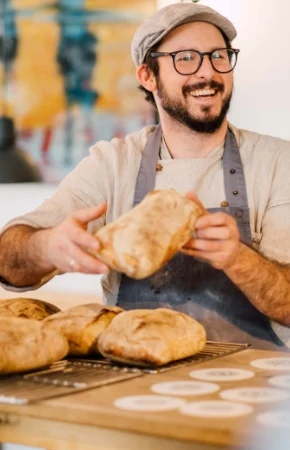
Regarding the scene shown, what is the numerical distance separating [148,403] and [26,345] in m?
0.34

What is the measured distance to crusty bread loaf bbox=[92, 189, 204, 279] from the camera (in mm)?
1525

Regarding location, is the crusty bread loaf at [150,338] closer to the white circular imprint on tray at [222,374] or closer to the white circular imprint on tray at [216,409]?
the white circular imprint on tray at [222,374]

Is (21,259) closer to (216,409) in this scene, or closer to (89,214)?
(89,214)

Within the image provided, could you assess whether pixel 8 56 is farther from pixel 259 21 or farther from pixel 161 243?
pixel 161 243

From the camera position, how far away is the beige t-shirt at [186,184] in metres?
2.17

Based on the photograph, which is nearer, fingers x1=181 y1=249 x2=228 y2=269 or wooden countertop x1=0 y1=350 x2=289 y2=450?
wooden countertop x1=0 y1=350 x2=289 y2=450

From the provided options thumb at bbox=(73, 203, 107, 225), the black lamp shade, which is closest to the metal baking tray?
thumb at bbox=(73, 203, 107, 225)

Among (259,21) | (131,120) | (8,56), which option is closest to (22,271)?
(131,120)

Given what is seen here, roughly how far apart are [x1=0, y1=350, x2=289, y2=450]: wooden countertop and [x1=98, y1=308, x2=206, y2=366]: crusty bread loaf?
159 millimetres

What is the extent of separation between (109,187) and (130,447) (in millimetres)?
1223

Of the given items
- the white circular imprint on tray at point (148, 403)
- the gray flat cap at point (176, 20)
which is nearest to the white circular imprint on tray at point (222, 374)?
the white circular imprint on tray at point (148, 403)

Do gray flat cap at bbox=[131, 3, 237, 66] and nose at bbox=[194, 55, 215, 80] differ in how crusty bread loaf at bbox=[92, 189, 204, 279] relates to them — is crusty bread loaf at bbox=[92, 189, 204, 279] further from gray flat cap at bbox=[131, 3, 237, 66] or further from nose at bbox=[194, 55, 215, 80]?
gray flat cap at bbox=[131, 3, 237, 66]

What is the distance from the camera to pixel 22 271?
6.91ft

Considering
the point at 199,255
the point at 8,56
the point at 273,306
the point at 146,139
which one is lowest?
the point at 273,306
